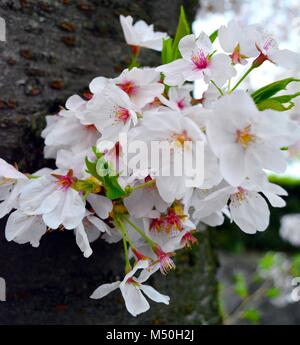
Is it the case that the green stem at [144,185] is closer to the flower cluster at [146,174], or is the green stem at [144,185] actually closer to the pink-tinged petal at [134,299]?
the flower cluster at [146,174]

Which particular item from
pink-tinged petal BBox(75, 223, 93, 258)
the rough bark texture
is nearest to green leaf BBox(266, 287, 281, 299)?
the rough bark texture

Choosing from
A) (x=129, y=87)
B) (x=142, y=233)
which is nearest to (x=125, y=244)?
(x=142, y=233)

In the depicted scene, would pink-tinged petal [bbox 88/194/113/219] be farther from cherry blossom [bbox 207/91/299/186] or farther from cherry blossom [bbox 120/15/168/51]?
cherry blossom [bbox 120/15/168/51]

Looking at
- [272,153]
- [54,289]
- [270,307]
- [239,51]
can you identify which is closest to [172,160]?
[272,153]

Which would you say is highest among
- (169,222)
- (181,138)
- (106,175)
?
(181,138)

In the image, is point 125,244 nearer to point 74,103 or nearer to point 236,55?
point 74,103

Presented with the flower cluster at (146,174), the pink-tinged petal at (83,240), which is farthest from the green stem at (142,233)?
the pink-tinged petal at (83,240)
